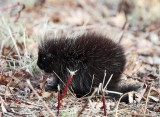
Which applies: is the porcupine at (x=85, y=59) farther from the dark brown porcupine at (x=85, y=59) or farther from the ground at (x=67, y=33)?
the ground at (x=67, y=33)

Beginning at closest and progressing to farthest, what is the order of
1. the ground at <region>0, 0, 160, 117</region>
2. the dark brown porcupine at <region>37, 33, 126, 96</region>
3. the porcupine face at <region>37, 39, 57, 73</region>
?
the ground at <region>0, 0, 160, 117</region>, the dark brown porcupine at <region>37, 33, 126, 96</region>, the porcupine face at <region>37, 39, 57, 73</region>

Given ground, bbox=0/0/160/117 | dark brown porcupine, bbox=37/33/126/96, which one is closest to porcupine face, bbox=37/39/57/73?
dark brown porcupine, bbox=37/33/126/96

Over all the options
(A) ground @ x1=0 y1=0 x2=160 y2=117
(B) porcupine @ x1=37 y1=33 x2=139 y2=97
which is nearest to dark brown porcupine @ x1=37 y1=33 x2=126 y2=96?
(B) porcupine @ x1=37 y1=33 x2=139 y2=97

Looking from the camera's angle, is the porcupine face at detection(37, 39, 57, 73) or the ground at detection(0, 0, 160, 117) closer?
the ground at detection(0, 0, 160, 117)

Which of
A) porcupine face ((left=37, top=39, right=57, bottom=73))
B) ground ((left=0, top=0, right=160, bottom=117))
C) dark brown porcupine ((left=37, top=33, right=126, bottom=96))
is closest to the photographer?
ground ((left=0, top=0, right=160, bottom=117))

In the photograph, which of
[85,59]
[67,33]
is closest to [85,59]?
[85,59]

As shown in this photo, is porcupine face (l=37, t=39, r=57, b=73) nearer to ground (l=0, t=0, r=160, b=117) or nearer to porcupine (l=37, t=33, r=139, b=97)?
porcupine (l=37, t=33, r=139, b=97)

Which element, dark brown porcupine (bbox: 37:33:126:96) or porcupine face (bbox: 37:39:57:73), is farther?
porcupine face (bbox: 37:39:57:73)

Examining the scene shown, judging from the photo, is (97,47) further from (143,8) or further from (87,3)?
(87,3)
